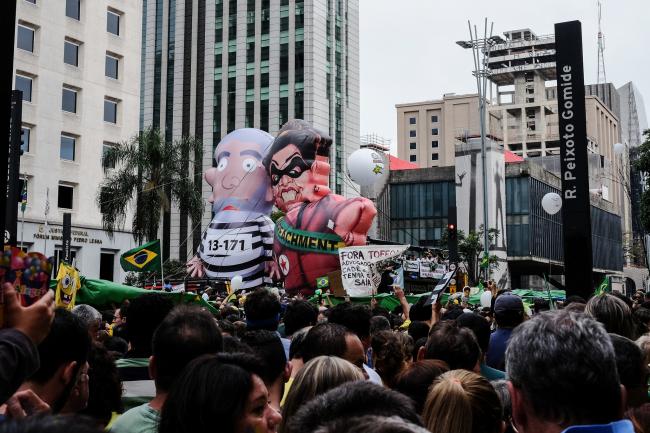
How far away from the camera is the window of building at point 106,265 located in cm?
4219

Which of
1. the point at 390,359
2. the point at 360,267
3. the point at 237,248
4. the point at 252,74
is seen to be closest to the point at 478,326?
the point at 390,359

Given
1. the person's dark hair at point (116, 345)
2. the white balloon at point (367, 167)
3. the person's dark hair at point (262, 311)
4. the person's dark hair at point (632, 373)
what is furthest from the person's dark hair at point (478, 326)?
the white balloon at point (367, 167)

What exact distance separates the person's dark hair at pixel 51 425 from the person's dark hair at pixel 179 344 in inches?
86.0

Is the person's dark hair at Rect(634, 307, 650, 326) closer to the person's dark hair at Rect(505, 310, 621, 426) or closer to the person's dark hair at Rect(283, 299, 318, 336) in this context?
the person's dark hair at Rect(283, 299, 318, 336)

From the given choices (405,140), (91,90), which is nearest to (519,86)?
(405,140)

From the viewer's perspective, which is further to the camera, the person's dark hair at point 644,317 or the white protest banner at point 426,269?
the white protest banner at point 426,269

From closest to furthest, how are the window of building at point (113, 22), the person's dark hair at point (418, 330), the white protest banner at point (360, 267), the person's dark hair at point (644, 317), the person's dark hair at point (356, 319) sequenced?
1. the person's dark hair at point (356, 319)
2. the person's dark hair at point (418, 330)
3. the person's dark hair at point (644, 317)
4. the white protest banner at point (360, 267)
5. the window of building at point (113, 22)

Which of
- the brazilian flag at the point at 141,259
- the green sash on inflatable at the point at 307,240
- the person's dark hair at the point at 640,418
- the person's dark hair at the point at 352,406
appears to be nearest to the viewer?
the person's dark hair at the point at 352,406

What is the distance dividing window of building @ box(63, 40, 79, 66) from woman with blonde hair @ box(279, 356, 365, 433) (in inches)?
1600

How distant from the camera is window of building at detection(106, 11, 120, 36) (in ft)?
144

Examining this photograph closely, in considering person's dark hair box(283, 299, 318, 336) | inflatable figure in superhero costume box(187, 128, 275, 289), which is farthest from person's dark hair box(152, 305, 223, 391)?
inflatable figure in superhero costume box(187, 128, 275, 289)

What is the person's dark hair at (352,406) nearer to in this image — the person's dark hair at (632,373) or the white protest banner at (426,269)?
the person's dark hair at (632,373)

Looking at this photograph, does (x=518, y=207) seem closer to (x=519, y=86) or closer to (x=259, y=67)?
(x=259, y=67)

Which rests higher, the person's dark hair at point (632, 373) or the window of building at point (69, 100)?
the window of building at point (69, 100)
